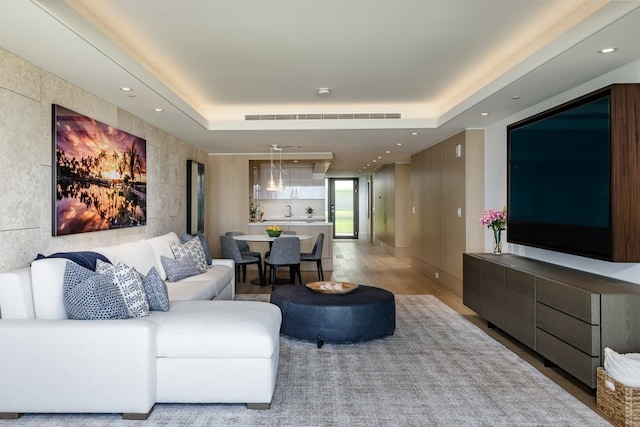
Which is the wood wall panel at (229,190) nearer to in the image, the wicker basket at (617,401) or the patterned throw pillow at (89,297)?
the patterned throw pillow at (89,297)

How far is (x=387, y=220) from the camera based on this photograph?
11.6 m

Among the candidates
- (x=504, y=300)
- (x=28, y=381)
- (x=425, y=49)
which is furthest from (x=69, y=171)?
(x=504, y=300)

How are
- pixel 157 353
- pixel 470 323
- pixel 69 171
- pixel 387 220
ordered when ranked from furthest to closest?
pixel 387 220 → pixel 470 323 → pixel 69 171 → pixel 157 353

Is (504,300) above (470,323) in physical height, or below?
above

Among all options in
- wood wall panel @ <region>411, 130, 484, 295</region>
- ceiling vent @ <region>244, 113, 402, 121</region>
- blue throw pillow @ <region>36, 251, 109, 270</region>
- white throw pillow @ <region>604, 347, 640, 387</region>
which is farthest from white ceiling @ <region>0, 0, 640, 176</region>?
white throw pillow @ <region>604, 347, 640, 387</region>

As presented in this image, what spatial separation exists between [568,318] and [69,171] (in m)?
3.95

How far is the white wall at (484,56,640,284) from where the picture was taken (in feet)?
10.3

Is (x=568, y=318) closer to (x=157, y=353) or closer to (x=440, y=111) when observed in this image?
(x=157, y=353)

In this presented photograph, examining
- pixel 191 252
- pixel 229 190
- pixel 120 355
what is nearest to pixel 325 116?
pixel 191 252

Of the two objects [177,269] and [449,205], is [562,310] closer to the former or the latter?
[449,205]

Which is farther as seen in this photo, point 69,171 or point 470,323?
point 470,323

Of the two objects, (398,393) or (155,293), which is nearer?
(398,393)

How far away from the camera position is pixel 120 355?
2.43 metres

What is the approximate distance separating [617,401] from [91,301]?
3186 millimetres
